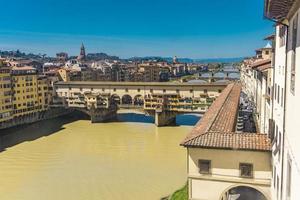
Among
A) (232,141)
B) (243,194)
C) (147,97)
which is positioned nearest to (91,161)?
A: (243,194)

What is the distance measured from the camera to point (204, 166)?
11367 mm

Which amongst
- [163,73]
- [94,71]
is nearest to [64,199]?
[94,71]

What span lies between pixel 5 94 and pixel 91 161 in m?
17.7

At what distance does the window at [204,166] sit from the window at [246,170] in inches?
39.9

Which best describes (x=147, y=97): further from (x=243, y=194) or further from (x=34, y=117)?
(x=243, y=194)

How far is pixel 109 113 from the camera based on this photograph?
43344mm

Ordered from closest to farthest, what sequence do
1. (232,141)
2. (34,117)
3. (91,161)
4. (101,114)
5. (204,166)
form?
(232,141) → (204,166) → (91,161) → (34,117) → (101,114)

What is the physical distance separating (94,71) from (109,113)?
32.1m

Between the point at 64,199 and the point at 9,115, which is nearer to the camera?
the point at 64,199

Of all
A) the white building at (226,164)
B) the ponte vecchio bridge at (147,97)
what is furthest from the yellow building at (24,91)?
Result: the white building at (226,164)

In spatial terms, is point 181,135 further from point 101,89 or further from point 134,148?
point 101,89

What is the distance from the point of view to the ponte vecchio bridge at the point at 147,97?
38.9 metres

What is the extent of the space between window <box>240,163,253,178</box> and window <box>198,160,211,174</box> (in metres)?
1.01

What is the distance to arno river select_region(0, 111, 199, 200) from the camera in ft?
61.5
